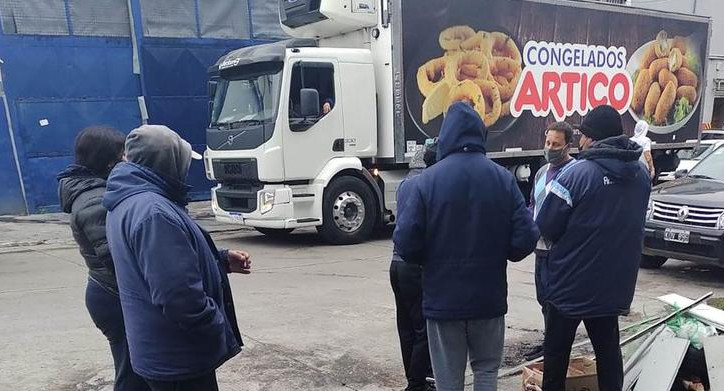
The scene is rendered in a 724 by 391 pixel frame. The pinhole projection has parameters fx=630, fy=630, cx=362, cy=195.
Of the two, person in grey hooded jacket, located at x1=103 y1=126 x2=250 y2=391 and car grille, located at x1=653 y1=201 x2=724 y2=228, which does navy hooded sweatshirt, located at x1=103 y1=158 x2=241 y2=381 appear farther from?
car grille, located at x1=653 y1=201 x2=724 y2=228

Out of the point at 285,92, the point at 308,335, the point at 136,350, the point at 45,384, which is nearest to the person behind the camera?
the point at 136,350

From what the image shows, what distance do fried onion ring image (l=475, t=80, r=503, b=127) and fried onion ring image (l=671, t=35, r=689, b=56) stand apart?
5291 mm

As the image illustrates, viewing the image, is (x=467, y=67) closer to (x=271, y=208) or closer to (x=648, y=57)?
(x=271, y=208)

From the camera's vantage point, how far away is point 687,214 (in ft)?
24.2

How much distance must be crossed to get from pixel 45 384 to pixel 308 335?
2038 millimetres

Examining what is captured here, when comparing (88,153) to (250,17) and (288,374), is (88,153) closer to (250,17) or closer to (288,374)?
(288,374)

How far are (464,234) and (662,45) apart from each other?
12.6 meters

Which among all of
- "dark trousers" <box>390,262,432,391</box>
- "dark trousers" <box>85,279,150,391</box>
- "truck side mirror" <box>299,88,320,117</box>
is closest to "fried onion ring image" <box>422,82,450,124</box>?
"truck side mirror" <box>299,88,320,117</box>

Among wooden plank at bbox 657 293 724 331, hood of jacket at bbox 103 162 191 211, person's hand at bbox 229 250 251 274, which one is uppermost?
hood of jacket at bbox 103 162 191 211

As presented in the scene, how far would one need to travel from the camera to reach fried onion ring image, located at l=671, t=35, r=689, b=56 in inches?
540

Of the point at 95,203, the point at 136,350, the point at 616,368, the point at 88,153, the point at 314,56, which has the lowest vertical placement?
the point at 616,368

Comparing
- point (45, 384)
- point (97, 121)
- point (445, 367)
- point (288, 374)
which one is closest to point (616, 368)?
point (445, 367)

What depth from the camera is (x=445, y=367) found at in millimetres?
3205

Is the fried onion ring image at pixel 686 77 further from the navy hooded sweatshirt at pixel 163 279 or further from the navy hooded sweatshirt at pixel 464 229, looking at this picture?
the navy hooded sweatshirt at pixel 163 279
